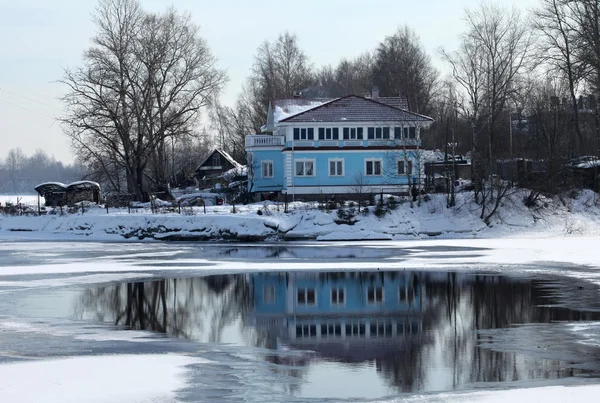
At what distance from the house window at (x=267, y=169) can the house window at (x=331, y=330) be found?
4889cm

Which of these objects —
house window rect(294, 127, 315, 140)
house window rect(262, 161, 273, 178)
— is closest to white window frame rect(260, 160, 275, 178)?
house window rect(262, 161, 273, 178)

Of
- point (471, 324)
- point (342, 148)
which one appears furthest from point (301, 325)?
point (342, 148)

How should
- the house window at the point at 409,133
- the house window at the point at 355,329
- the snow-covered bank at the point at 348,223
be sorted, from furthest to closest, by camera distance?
the house window at the point at 409,133 → the snow-covered bank at the point at 348,223 → the house window at the point at 355,329

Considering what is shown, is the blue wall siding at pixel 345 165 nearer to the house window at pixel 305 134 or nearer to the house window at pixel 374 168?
the house window at pixel 374 168

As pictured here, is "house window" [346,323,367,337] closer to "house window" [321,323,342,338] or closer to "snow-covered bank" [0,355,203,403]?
"house window" [321,323,342,338]

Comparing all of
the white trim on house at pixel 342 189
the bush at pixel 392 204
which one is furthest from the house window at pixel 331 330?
the white trim on house at pixel 342 189

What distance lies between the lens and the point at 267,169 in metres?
69.6

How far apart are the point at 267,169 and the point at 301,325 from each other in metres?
49.1

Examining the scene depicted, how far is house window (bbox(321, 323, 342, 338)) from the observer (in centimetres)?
1950

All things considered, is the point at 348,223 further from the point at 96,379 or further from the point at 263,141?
the point at 96,379

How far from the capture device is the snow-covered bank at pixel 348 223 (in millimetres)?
50812

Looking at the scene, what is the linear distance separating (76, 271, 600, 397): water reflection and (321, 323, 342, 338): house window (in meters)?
0.03

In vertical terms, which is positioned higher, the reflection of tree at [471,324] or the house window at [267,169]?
the house window at [267,169]

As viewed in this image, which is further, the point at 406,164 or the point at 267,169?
the point at 267,169
